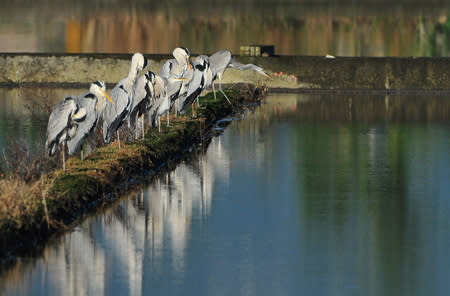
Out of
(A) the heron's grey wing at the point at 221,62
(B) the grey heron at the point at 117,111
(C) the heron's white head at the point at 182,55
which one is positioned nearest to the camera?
(B) the grey heron at the point at 117,111

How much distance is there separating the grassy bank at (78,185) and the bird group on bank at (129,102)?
288 mm

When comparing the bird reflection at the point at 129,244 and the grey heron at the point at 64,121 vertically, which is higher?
the grey heron at the point at 64,121

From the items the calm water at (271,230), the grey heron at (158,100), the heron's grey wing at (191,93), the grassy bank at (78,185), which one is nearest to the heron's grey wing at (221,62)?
the heron's grey wing at (191,93)

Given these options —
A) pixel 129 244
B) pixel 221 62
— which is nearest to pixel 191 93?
pixel 221 62

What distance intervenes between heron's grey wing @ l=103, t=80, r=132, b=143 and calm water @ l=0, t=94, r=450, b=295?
96 centimetres

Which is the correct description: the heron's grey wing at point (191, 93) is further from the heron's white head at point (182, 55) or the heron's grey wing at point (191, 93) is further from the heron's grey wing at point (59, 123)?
the heron's grey wing at point (59, 123)

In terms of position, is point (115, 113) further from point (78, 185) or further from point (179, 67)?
point (179, 67)

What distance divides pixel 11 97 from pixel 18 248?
19.4m

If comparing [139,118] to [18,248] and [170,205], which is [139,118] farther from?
[18,248]

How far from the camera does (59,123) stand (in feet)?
45.5

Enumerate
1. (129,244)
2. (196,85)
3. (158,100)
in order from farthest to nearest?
1. (196,85)
2. (158,100)
3. (129,244)

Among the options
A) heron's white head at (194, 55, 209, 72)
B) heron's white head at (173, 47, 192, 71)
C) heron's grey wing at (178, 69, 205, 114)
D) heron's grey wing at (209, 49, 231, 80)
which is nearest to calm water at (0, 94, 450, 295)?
heron's grey wing at (178, 69, 205, 114)

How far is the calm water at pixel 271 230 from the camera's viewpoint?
10055mm

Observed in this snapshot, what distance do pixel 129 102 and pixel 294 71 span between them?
1628 centimetres
